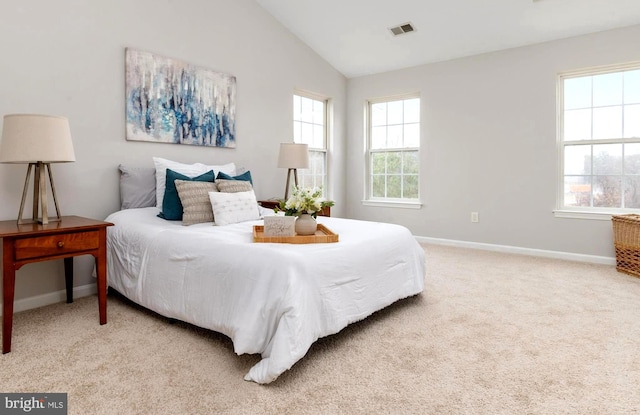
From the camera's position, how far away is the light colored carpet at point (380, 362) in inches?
63.0

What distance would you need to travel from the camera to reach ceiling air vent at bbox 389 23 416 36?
4.40 m

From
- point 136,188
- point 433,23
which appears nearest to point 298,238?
point 136,188

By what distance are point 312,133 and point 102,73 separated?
277 cm

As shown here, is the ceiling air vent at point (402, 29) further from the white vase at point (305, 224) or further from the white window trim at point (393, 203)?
the white vase at point (305, 224)

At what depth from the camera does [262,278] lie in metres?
1.88

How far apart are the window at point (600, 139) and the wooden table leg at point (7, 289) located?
15.8 ft

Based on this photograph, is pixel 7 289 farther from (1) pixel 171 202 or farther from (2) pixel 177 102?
(2) pixel 177 102

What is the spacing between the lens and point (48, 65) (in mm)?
2791

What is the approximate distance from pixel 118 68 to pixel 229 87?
110 cm

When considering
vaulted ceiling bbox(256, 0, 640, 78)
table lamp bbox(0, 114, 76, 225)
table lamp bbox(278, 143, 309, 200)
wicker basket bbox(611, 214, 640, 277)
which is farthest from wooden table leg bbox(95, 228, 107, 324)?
wicker basket bbox(611, 214, 640, 277)

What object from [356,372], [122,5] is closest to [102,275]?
[356,372]

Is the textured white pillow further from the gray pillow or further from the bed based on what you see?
the gray pillow

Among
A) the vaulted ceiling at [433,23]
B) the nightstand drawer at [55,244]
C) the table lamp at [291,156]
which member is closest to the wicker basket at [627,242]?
the vaulted ceiling at [433,23]

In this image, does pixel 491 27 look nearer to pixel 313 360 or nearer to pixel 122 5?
pixel 122 5
